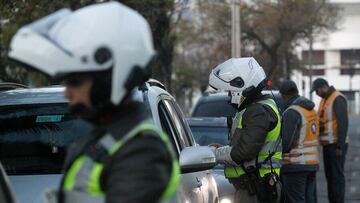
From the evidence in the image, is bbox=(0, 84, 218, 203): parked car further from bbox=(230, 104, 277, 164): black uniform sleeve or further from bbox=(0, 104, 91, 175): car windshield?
bbox=(230, 104, 277, 164): black uniform sleeve

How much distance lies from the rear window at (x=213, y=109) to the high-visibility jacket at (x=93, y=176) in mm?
9336

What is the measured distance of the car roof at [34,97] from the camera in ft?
17.6

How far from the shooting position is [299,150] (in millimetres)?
9016

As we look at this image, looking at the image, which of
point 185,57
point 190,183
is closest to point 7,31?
point 190,183

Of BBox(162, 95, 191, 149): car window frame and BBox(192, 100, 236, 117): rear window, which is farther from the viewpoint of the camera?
BBox(192, 100, 236, 117): rear window

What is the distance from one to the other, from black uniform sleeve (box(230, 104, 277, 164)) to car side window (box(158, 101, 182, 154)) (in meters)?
0.90

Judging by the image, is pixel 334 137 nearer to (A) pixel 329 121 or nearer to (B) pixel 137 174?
(A) pixel 329 121

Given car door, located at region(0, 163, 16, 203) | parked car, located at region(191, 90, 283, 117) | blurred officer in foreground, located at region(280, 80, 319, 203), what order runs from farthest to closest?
parked car, located at region(191, 90, 283, 117) → blurred officer in foreground, located at region(280, 80, 319, 203) → car door, located at region(0, 163, 16, 203)

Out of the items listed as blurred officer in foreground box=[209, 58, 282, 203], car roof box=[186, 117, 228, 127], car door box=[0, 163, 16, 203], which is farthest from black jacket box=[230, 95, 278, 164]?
car door box=[0, 163, 16, 203]

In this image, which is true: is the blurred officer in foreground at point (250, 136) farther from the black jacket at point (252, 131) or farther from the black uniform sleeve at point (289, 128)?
the black uniform sleeve at point (289, 128)

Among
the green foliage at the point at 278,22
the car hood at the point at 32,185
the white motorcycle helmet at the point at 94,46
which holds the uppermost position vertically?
the white motorcycle helmet at the point at 94,46

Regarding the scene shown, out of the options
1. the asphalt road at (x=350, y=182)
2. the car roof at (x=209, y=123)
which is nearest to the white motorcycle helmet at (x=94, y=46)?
the car roof at (x=209, y=123)

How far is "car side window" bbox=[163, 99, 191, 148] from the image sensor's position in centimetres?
576

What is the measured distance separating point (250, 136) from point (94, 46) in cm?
416
